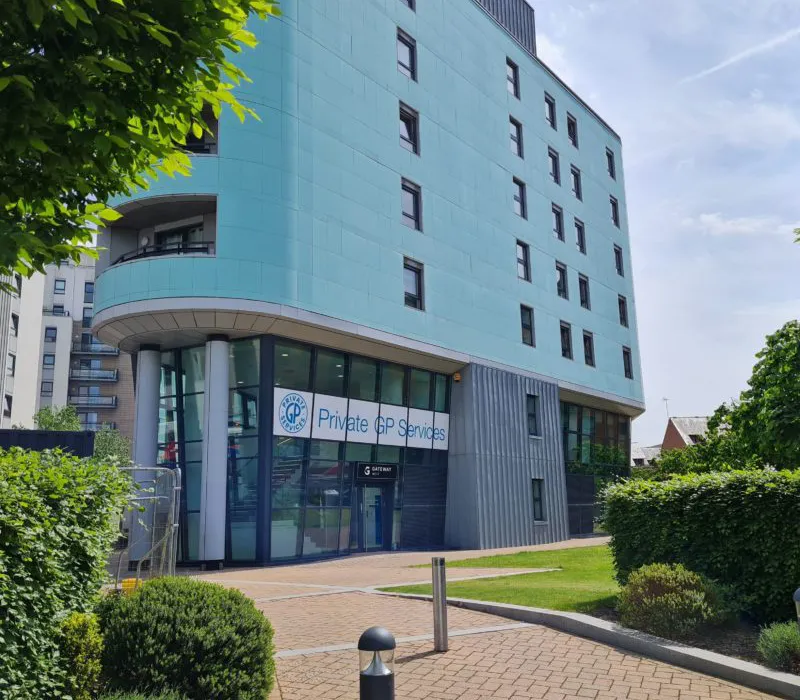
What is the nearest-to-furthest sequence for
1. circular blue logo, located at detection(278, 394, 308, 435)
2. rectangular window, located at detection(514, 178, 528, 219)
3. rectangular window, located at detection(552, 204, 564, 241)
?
circular blue logo, located at detection(278, 394, 308, 435) < rectangular window, located at detection(514, 178, 528, 219) < rectangular window, located at detection(552, 204, 564, 241)

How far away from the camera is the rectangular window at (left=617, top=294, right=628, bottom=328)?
4253cm

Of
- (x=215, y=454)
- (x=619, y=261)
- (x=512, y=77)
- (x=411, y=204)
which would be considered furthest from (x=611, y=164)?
A: (x=215, y=454)

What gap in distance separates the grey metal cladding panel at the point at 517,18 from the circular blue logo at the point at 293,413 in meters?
21.7

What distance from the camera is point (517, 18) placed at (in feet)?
124

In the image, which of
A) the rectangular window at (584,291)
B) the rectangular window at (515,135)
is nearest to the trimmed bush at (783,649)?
the rectangular window at (515,135)

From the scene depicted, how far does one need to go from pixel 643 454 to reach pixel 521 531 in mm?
107905

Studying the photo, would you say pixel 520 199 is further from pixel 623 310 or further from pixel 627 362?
pixel 627 362

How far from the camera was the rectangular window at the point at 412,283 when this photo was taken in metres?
26.3

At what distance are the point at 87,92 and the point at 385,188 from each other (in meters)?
21.0

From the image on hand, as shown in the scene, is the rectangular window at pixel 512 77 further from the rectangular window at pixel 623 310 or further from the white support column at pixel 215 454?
the white support column at pixel 215 454

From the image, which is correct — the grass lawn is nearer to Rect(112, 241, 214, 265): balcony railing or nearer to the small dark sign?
the small dark sign

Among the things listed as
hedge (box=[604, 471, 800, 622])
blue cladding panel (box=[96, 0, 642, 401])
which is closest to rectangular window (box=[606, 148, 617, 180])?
blue cladding panel (box=[96, 0, 642, 401])

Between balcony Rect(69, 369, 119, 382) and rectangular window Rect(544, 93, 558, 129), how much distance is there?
66.4 metres

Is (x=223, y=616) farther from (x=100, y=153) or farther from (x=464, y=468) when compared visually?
(x=464, y=468)
